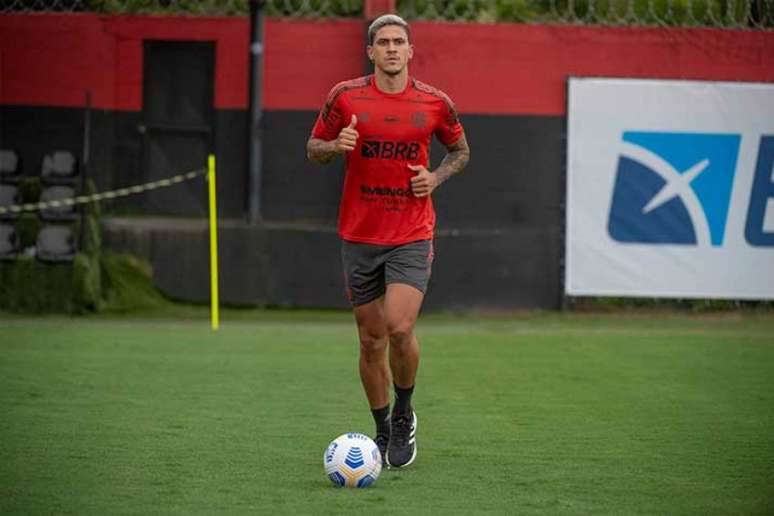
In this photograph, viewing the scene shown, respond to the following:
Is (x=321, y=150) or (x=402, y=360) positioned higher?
(x=321, y=150)

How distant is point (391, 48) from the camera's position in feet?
26.0

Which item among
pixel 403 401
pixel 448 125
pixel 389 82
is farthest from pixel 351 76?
pixel 403 401

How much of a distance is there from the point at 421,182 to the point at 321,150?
0.56 metres

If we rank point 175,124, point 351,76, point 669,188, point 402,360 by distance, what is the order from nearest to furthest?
point 402,360, point 351,76, point 669,188, point 175,124

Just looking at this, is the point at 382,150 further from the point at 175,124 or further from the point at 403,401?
the point at 175,124

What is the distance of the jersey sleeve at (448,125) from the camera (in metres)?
8.20

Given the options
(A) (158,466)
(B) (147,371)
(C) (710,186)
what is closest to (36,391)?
(B) (147,371)

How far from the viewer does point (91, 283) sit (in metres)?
15.5

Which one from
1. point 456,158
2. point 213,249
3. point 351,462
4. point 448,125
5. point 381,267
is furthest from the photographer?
point 213,249

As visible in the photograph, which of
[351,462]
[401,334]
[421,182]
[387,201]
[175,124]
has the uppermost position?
[421,182]

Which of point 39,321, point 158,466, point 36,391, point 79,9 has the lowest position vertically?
point 39,321

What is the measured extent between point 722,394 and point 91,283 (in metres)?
7.09

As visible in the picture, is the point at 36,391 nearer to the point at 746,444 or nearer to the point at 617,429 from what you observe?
the point at 617,429

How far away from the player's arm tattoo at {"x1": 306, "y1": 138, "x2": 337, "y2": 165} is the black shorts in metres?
0.47
